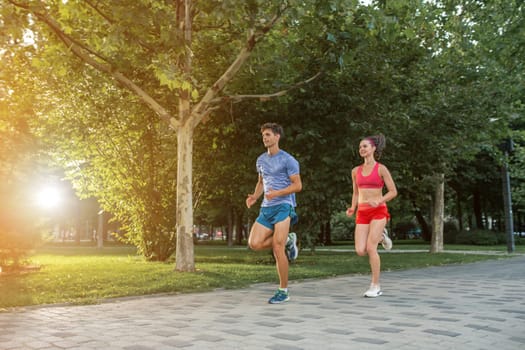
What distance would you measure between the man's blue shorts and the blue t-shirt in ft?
0.18

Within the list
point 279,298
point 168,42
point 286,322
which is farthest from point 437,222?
point 286,322

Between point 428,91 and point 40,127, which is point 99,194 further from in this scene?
point 428,91

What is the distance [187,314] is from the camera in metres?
6.12

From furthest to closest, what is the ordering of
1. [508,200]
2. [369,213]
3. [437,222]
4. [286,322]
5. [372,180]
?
[437,222] → [508,200] → [369,213] → [372,180] → [286,322]

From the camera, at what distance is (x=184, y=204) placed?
38.8 ft

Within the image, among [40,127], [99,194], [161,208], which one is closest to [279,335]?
[161,208]

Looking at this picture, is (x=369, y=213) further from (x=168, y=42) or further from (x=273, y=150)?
(x=168, y=42)

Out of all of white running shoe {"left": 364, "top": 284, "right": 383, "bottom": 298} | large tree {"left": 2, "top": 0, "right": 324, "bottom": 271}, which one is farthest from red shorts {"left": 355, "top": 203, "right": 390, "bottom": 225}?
large tree {"left": 2, "top": 0, "right": 324, "bottom": 271}

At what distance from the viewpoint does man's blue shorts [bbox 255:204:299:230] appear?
23.0 feet

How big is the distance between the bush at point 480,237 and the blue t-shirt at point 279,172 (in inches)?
1220

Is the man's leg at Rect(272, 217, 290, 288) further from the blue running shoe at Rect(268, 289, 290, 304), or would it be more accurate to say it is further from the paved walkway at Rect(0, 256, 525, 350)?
the paved walkway at Rect(0, 256, 525, 350)

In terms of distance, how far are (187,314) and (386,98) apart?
9.94m

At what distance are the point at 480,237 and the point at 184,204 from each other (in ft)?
92.6

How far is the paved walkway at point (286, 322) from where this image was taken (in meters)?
4.47
